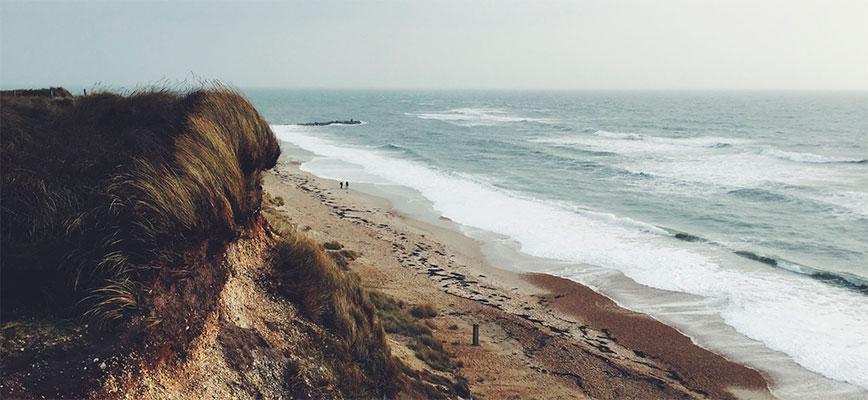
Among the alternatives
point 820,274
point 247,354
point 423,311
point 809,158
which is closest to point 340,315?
point 247,354

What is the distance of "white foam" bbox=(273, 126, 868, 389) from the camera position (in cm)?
1855

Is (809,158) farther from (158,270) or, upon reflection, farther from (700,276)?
(158,270)

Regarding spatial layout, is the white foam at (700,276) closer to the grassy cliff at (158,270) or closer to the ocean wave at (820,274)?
the ocean wave at (820,274)

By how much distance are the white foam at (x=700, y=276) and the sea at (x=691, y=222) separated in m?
0.08

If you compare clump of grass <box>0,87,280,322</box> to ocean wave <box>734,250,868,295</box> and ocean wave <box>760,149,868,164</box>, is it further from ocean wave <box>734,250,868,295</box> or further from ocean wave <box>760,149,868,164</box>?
ocean wave <box>760,149,868,164</box>

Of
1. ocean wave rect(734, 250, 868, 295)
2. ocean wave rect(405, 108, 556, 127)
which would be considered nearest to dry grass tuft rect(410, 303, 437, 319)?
ocean wave rect(734, 250, 868, 295)

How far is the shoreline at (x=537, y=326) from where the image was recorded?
15812mm

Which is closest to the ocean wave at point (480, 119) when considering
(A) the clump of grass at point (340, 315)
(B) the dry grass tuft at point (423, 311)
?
(B) the dry grass tuft at point (423, 311)

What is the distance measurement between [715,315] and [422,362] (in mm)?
12215

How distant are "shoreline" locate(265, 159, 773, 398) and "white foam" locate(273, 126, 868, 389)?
286 centimetres

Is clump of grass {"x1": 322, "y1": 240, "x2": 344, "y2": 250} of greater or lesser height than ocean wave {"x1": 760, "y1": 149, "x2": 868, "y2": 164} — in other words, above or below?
below

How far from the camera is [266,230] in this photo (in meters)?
11.4

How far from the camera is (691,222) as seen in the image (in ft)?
112

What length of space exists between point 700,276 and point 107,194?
23.1 m
